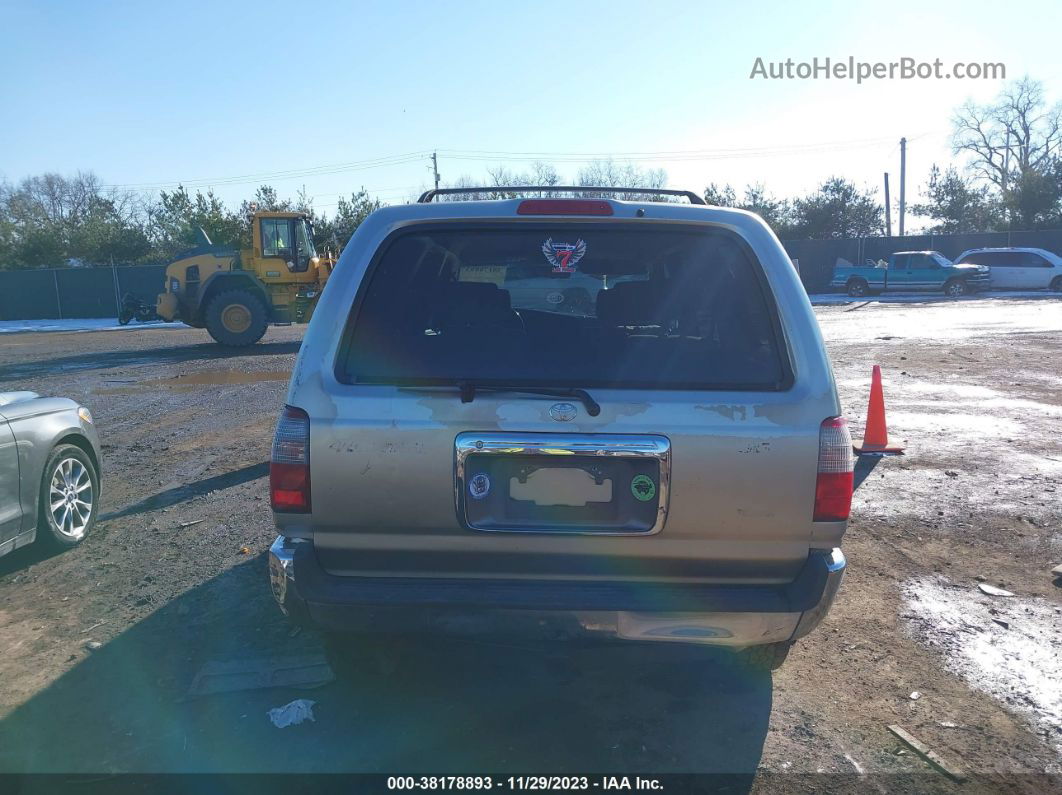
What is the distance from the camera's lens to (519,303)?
407 centimetres

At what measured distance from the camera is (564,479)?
2756mm

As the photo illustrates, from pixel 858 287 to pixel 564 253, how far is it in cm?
3447

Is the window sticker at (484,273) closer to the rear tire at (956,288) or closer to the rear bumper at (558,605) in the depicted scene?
the rear bumper at (558,605)

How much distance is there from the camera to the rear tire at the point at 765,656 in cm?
319

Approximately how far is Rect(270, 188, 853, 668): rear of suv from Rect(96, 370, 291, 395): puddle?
10.4 metres

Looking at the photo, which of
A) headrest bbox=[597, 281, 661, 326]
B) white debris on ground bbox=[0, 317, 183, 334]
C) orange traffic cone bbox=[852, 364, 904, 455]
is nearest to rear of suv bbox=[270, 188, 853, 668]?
headrest bbox=[597, 281, 661, 326]

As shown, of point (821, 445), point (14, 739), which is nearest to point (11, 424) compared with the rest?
point (14, 739)

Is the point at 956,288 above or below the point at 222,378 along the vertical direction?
above

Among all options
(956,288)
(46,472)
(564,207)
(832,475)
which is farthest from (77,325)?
(956,288)

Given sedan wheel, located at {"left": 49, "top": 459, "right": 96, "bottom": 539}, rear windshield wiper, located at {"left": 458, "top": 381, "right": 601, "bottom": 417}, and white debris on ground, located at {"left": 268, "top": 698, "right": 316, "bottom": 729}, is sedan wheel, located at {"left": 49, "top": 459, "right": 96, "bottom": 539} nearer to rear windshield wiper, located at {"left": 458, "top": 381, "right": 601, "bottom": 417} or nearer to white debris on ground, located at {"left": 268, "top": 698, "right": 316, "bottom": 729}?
white debris on ground, located at {"left": 268, "top": 698, "right": 316, "bottom": 729}

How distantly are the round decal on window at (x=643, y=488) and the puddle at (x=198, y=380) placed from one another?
11.0 metres

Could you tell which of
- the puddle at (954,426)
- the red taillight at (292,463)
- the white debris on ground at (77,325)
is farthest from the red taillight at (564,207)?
the white debris on ground at (77,325)

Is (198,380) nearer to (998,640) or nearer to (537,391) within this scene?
(537,391)

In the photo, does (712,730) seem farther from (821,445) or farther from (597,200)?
(597,200)
